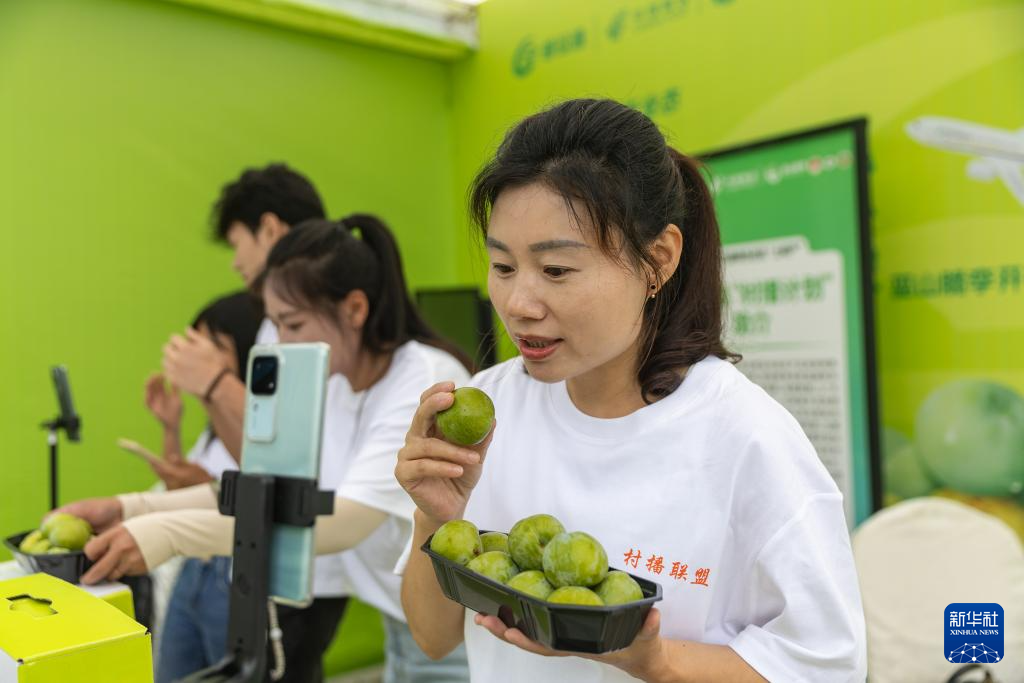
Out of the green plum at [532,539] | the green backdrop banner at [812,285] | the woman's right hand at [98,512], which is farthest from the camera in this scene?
the green backdrop banner at [812,285]

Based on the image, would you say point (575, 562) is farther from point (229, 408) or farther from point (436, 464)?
point (229, 408)

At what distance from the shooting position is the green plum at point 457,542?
81 centimetres

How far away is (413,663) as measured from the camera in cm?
173

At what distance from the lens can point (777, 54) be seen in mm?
2521

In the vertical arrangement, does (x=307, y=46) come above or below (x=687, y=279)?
above

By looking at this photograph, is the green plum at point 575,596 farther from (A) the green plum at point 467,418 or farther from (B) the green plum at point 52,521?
(B) the green plum at point 52,521

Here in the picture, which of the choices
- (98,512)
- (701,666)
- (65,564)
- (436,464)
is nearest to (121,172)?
(98,512)

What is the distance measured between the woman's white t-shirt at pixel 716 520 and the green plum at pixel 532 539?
115mm

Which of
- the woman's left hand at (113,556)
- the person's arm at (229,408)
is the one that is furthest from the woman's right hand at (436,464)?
the person's arm at (229,408)

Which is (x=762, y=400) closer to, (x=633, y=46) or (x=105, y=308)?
(x=633, y=46)

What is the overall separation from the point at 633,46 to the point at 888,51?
0.93 metres

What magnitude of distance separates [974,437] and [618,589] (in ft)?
5.75

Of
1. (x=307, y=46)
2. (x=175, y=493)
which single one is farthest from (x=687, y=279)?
(x=307, y=46)

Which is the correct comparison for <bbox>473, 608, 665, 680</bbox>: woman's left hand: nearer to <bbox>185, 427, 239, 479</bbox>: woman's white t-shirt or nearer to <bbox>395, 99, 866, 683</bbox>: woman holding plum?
<bbox>395, 99, 866, 683</bbox>: woman holding plum
